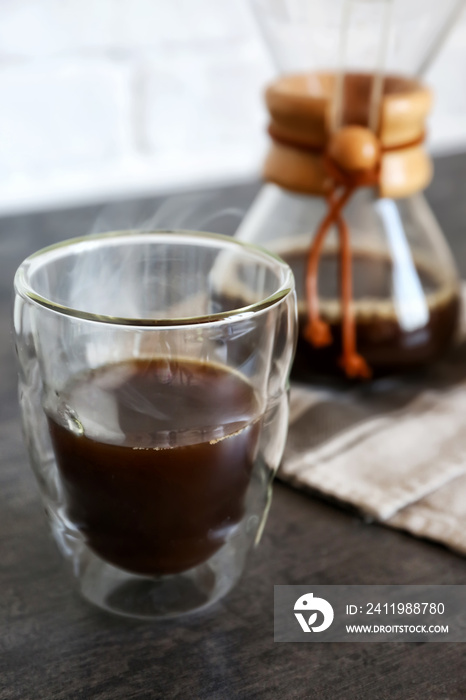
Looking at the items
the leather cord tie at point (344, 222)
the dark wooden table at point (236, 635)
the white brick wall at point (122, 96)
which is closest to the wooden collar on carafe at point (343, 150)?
the leather cord tie at point (344, 222)

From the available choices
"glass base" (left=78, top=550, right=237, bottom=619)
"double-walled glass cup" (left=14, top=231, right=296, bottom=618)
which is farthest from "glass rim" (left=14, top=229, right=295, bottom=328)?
"glass base" (left=78, top=550, right=237, bottom=619)

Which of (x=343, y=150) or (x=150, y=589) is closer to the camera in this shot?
(x=150, y=589)

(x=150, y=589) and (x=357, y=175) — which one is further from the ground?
(x=357, y=175)

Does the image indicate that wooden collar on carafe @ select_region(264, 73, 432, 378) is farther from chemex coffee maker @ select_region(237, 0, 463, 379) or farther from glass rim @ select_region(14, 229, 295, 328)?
glass rim @ select_region(14, 229, 295, 328)

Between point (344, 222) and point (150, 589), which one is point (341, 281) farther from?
point (150, 589)

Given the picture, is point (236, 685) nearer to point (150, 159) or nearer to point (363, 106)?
point (363, 106)

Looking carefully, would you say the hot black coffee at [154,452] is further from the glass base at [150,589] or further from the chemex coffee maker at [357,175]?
the chemex coffee maker at [357,175]

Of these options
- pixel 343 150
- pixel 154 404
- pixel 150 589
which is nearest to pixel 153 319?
pixel 154 404
